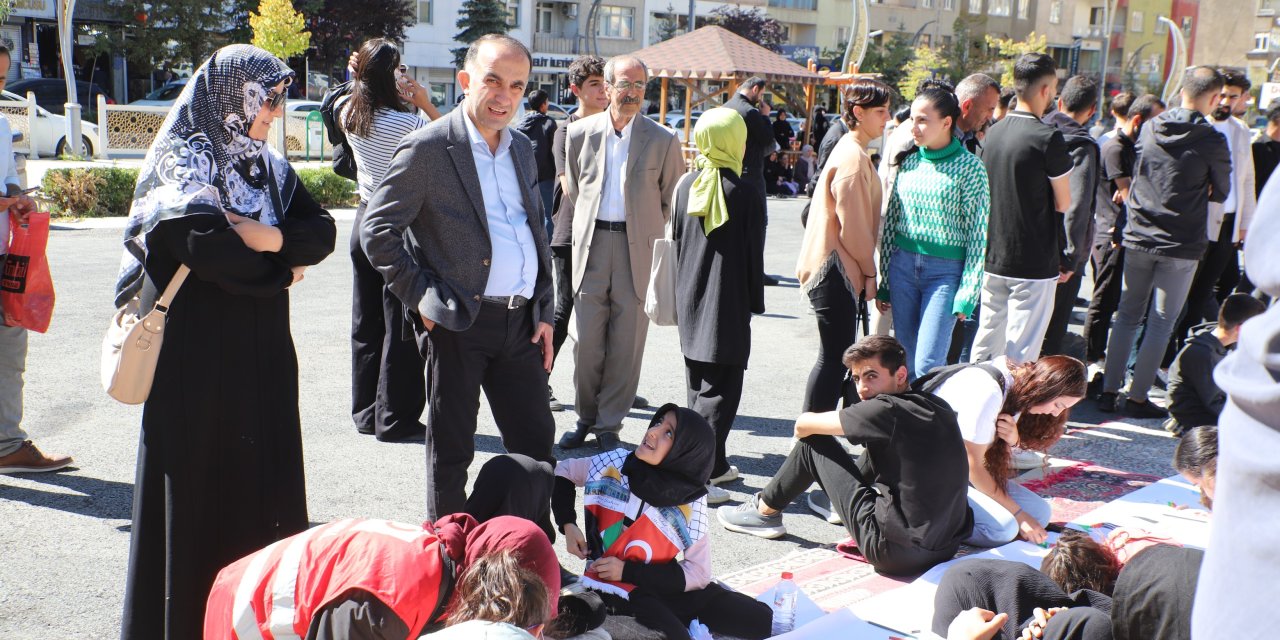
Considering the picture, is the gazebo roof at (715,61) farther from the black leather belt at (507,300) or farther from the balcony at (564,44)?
the balcony at (564,44)

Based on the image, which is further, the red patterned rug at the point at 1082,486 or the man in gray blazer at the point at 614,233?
the man in gray blazer at the point at 614,233

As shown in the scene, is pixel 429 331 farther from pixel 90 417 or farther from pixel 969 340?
pixel 969 340

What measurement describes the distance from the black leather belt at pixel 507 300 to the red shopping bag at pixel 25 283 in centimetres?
208

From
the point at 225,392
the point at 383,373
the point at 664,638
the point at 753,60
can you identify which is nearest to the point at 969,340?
the point at 383,373

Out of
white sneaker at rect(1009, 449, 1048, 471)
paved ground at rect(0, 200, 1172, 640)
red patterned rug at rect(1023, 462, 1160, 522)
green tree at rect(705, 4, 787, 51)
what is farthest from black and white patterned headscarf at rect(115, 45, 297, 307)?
green tree at rect(705, 4, 787, 51)

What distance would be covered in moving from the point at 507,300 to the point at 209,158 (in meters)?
1.10

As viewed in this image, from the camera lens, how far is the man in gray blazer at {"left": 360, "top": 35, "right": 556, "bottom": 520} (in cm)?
355

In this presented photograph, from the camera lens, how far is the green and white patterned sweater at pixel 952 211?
5.01 m

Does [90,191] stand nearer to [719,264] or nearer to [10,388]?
[10,388]

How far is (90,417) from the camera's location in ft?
17.8

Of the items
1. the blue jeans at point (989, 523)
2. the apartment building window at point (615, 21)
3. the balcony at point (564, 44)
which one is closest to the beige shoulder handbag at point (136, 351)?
the blue jeans at point (989, 523)

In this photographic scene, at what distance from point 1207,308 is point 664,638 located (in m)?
5.89

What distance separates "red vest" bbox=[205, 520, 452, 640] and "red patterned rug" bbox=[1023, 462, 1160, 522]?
3454 millimetres

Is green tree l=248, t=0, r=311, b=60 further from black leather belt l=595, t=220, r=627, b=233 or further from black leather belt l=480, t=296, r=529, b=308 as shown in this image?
black leather belt l=480, t=296, r=529, b=308
